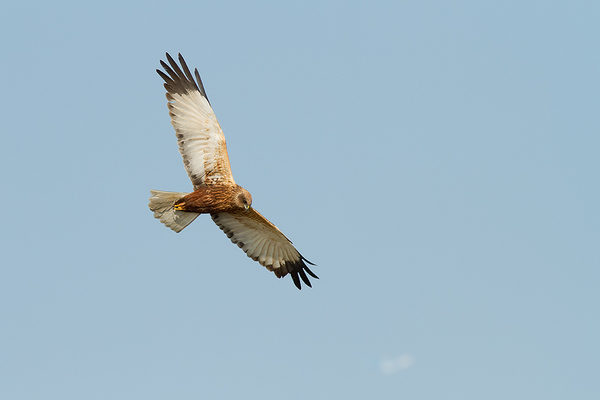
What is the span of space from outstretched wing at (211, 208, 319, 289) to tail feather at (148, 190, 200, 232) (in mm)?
1091

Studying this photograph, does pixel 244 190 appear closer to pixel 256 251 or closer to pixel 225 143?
pixel 225 143

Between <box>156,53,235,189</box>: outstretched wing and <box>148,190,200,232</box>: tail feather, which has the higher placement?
<box>156,53,235,189</box>: outstretched wing

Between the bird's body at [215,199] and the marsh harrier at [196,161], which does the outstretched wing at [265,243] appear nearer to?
the marsh harrier at [196,161]

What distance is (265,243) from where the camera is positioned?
535 inches

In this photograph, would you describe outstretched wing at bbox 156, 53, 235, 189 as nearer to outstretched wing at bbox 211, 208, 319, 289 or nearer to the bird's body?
the bird's body

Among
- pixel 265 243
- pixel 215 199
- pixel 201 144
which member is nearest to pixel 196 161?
pixel 201 144

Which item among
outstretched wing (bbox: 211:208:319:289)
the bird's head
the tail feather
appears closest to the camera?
the bird's head

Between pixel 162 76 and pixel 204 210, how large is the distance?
2.71 meters

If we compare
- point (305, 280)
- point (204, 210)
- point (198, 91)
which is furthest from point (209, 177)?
point (305, 280)

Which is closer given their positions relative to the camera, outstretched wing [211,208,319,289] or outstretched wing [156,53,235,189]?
outstretched wing [156,53,235,189]

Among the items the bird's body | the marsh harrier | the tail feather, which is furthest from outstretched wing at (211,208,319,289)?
the tail feather

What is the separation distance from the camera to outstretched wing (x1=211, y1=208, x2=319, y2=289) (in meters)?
Result: 13.2

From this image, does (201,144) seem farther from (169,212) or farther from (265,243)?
(265,243)

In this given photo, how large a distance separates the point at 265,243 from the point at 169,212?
2.27 meters
